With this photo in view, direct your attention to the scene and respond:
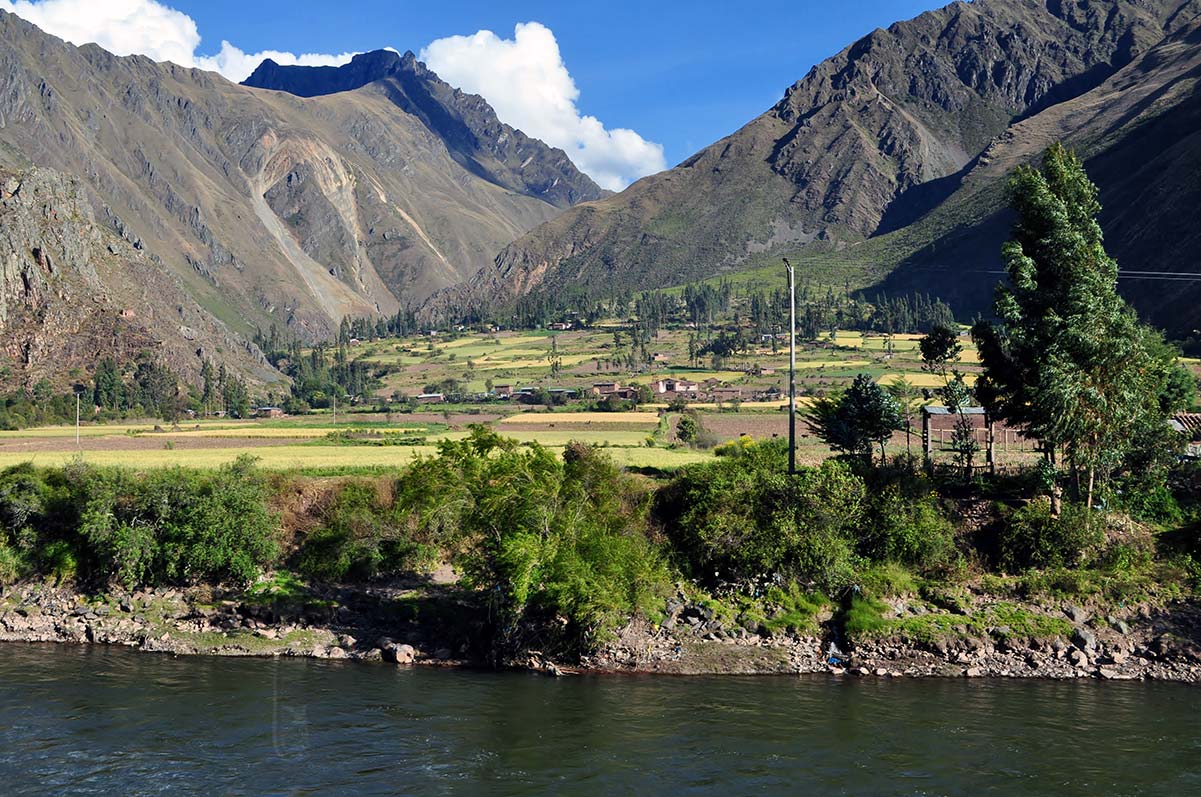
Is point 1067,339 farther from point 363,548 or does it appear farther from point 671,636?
point 363,548

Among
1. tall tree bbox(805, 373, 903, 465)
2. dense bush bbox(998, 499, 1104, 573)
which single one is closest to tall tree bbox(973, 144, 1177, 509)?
dense bush bbox(998, 499, 1104, 573)

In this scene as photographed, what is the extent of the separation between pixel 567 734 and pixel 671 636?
403 inches

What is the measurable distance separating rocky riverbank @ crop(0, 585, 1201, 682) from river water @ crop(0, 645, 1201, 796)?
1394 mm

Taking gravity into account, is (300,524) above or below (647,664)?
above

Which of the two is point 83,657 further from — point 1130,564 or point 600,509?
point 1130,564

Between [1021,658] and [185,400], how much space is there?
171 metres

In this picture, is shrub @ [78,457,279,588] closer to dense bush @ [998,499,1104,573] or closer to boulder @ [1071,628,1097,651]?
dense bush @ [998,499,1104,573]

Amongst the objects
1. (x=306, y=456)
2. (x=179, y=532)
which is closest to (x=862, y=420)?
(x=179, y=532)

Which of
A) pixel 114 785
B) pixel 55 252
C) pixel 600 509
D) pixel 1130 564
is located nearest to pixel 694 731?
pixel 600 509

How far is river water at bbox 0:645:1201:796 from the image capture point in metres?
28.1

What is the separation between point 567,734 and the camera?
31922 mm

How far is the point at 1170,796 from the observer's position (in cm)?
2717

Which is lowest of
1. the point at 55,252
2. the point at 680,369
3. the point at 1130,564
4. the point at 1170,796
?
the point at 1170,796

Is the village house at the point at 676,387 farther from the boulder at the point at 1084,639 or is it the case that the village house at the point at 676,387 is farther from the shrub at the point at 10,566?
the boulder at the point at 1084,639
